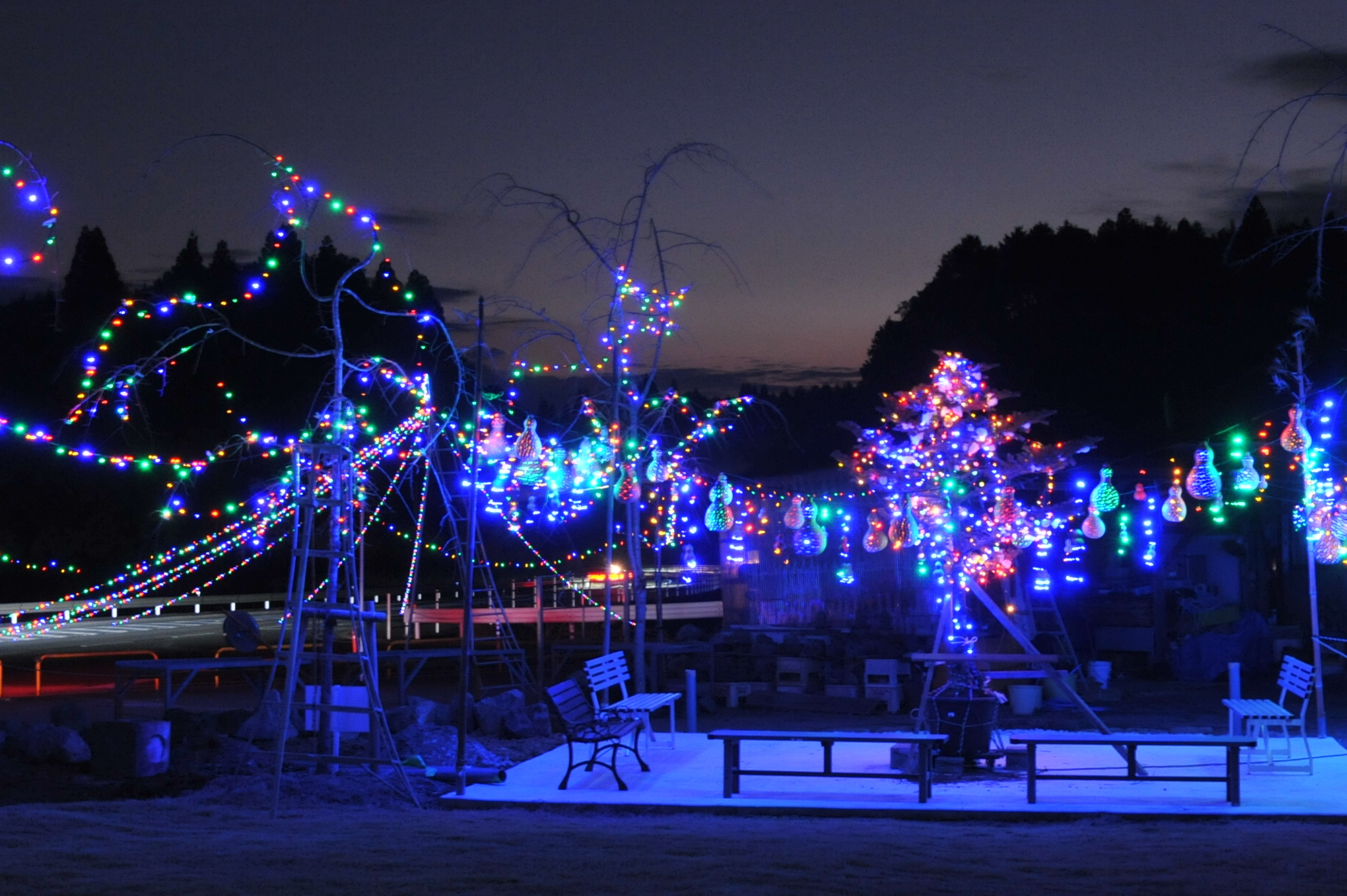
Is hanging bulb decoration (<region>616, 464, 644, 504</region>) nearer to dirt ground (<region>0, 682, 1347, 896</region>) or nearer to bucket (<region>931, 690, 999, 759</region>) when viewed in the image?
bucket (<region>931, 690, 999, 759</region>)

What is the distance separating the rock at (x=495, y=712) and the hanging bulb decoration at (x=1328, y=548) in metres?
7.53

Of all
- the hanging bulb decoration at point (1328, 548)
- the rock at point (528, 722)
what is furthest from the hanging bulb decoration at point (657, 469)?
the hanging bulb decoration at point (1328, 548)

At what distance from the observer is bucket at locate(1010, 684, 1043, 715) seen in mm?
14266

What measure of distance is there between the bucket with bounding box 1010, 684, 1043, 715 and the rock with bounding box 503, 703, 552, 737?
17.3 feet

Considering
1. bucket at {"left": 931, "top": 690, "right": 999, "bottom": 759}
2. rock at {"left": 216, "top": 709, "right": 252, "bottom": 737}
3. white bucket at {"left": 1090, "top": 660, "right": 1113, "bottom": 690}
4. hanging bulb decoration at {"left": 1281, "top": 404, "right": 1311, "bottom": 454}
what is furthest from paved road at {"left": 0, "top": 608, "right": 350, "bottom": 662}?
hanging bulb decoration at {"left": 1281, "top": 404, "right": 1311, "bottom": 454}

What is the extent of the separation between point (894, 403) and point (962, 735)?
146 inches

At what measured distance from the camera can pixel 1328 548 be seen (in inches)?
476

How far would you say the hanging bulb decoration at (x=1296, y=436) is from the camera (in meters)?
11.4

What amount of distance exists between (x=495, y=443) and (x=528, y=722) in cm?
296

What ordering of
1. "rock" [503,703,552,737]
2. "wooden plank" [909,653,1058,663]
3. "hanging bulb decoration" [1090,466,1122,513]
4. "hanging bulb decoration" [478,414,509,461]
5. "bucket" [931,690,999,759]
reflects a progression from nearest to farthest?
1. "bucket" [931,690,999,759]
2. "wooden plank" [909,653,1058,663]
3. "rock" [503,703,552,737]
4. "hanging bulb decoration" [1090,466,1122,513]
5. "hanging bulb decoration" [478,414,509,461]

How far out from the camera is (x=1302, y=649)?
60.8 ft

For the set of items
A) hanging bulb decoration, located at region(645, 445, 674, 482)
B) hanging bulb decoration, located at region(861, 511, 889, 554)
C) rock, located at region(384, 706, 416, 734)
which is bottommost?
rock, located at region(384, 706, 416, 734)

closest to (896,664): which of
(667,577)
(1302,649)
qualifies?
(1302,649)

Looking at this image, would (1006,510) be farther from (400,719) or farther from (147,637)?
(147,637)
